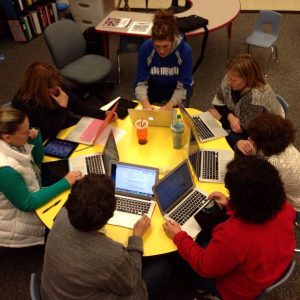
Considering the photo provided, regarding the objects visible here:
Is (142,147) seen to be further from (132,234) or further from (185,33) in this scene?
(185,33)

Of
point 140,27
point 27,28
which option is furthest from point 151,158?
point 27,28

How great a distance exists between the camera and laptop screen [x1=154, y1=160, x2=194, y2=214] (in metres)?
1.69

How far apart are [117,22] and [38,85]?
6.26 ft

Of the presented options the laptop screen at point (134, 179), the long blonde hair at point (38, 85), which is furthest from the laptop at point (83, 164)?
the long blonde hair at point (38, 85)

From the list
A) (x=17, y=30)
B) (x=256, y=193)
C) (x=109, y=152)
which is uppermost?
(x=256, y=193)

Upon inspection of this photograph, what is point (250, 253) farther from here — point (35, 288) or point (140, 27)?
point (140, 27)

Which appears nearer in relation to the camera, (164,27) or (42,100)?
(42,100)

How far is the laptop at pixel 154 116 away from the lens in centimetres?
216

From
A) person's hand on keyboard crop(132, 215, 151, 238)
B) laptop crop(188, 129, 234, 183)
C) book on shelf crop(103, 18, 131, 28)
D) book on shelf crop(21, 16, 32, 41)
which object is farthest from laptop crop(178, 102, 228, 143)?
book on shelf crop(21, 16, 32, 41)

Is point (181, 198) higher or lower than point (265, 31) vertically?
higher

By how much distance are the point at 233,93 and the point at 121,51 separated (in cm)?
177

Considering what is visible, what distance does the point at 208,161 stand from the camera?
6.64 ft

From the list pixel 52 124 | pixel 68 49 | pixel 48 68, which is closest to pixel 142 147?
pixel 52 124

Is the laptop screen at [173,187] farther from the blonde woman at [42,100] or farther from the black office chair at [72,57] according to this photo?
the black office chair at [72,57]
